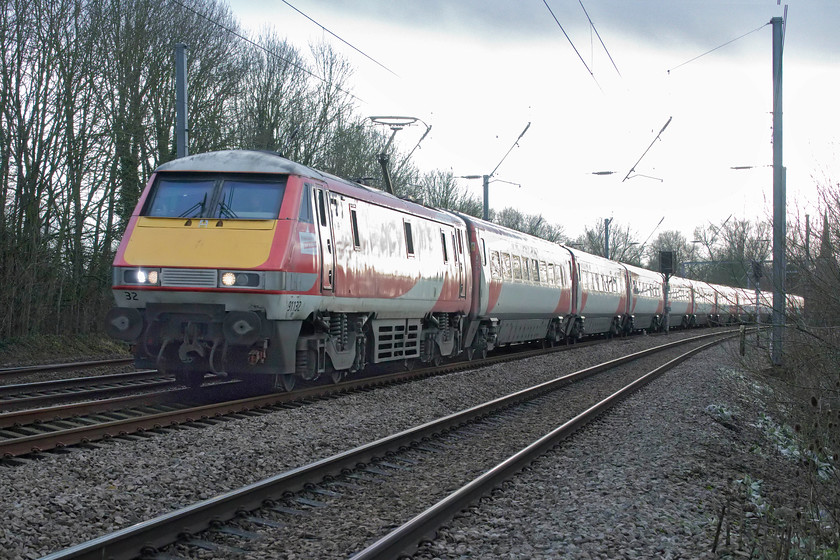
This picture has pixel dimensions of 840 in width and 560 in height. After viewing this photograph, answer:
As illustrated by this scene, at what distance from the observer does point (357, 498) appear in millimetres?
6461

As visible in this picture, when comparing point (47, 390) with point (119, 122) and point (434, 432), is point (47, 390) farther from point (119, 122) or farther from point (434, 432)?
point (119, 122)

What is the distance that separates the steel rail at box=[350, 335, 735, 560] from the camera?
4934mm

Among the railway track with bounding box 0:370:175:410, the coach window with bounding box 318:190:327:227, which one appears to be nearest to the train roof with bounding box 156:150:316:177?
the coach window with bounding box 318:190:327:227

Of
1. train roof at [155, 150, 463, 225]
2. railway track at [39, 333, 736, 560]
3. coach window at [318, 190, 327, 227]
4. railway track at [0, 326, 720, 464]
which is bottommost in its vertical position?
railway track at [39, 333, 736, 560]

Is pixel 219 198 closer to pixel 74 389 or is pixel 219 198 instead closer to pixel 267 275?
pixel 267 275

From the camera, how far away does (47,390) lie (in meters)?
11.8

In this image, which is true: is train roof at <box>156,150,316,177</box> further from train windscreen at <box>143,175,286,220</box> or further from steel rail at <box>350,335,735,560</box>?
steel rail at <box>350,335,735,560</box>

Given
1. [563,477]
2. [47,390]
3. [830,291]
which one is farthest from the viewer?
[47,390]

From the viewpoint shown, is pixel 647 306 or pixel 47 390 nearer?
pixel 47 390

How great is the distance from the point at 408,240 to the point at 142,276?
5339mm

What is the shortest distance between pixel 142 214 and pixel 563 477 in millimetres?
6343

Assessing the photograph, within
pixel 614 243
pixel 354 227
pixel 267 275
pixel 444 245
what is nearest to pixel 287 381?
pixel 267 275

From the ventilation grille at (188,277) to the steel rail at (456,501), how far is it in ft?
14.0

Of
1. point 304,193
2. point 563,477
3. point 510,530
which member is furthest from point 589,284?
point 510,530
